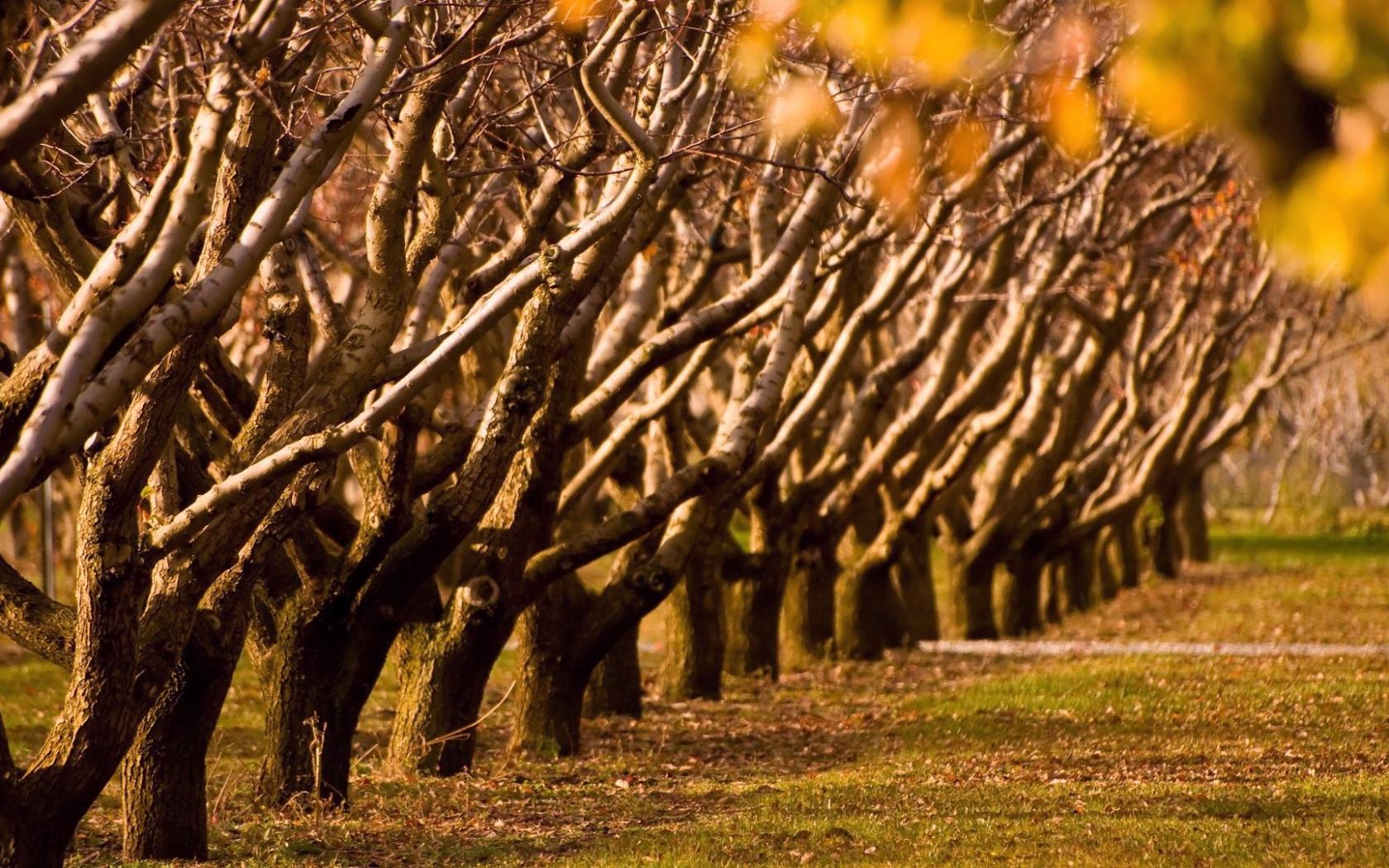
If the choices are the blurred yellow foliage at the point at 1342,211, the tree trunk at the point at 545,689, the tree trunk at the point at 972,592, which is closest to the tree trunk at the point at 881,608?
the tree trunk at the point at 972,592

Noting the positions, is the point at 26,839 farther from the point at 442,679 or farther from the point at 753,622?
the point at 753,622

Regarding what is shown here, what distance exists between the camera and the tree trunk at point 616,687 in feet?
46.1

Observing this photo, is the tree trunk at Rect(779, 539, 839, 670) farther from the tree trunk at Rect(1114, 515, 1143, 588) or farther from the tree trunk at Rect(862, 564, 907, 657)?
the tree trunk at Rect(1114, 515, 1143, 588)

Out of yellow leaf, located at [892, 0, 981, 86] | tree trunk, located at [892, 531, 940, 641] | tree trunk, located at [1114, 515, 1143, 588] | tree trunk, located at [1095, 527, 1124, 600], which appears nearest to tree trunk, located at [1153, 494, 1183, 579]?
tree trunk, located at [1114, 515, 1143, 588]

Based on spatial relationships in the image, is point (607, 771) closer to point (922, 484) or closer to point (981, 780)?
point (981, 780)

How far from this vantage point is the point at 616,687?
14.1m

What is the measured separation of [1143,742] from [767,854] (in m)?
4.79

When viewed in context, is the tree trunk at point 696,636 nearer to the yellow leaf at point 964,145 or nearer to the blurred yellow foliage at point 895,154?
the blurred yellow foliage at point 895,154

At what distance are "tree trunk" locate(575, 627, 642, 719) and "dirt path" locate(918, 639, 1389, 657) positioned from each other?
6.90 metres

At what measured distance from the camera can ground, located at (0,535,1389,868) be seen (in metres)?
8.27

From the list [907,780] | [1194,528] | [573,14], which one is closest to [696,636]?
[907,780]

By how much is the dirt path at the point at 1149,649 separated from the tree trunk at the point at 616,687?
6905 millimetres

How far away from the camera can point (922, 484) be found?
A: 64.9ft

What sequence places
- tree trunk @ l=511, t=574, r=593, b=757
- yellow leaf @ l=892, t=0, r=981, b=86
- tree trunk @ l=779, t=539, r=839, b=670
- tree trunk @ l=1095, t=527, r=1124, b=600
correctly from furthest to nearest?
tree trunk @ l=1095, t=527, r=1124, b=600 → tree trunk @ l=779, t=539, r=839, b=670 → tree trunk @ l=511, t=574, r=593, b=757 → yellow leaf @ l=892, t=0, r=981, b=86
